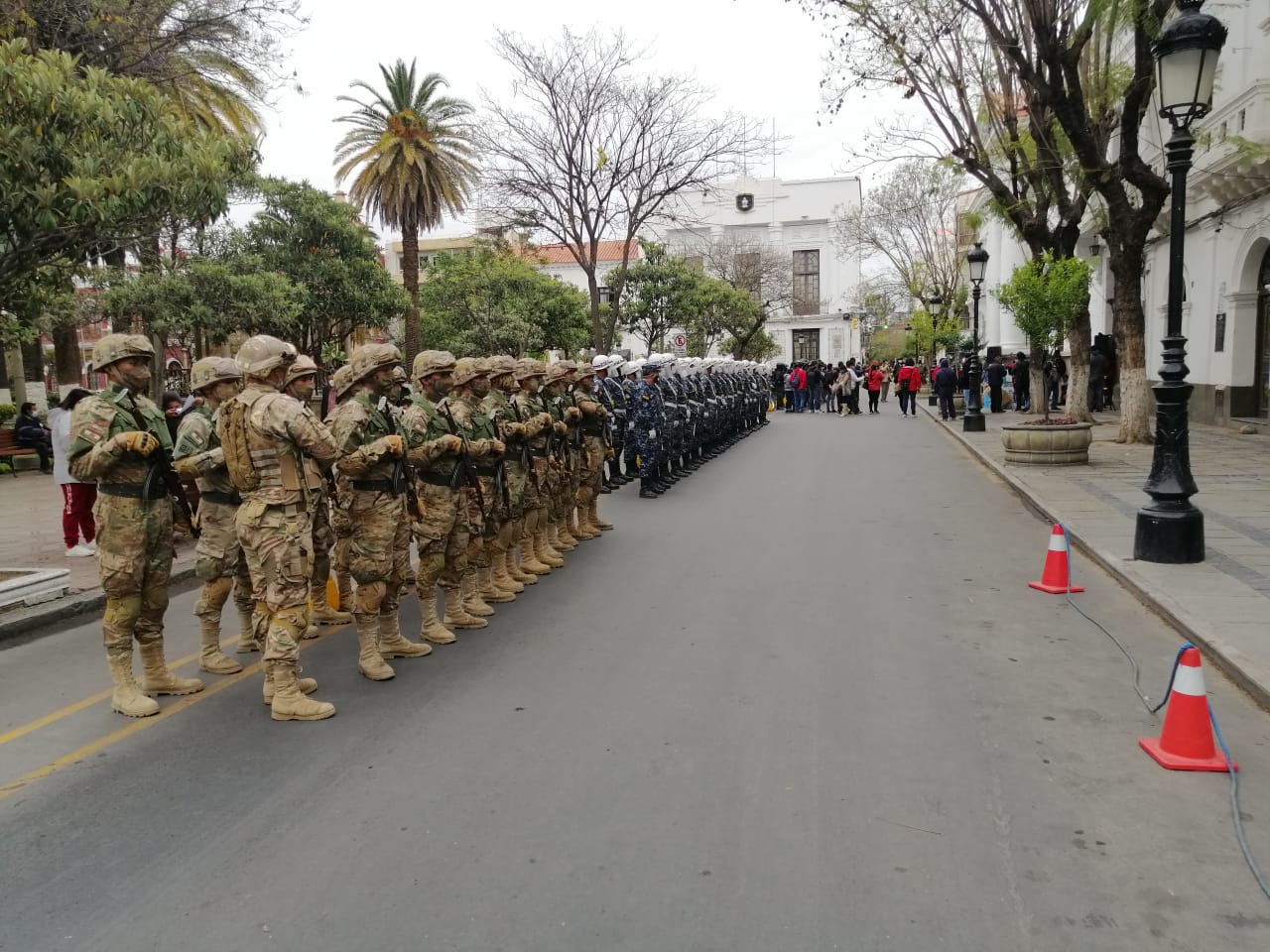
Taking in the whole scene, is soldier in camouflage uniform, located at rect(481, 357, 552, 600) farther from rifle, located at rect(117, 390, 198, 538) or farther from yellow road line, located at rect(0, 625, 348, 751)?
rifle, located at rect(117, 390, 198, 538)

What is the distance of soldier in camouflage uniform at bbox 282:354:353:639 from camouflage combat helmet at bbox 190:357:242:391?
1.09ft

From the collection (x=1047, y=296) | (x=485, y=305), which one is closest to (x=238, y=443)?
(x=1047, y=296)

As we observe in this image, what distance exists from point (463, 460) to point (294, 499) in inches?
58.4

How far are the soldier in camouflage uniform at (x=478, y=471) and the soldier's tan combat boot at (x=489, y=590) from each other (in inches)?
1.1

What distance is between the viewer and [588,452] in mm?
9500

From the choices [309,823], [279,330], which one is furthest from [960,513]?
[279,330]

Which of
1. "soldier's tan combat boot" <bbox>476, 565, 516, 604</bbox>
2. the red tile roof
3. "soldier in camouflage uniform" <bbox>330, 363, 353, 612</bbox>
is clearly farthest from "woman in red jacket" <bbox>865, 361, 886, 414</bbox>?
the red tile roof

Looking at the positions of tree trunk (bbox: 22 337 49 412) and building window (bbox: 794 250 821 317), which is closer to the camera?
tree trunk (bbox: 22 337 49 412)

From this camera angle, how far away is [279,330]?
2130 cm

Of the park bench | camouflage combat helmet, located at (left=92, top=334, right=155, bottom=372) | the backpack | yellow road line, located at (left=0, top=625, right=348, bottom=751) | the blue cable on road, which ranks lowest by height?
the blue cable on road

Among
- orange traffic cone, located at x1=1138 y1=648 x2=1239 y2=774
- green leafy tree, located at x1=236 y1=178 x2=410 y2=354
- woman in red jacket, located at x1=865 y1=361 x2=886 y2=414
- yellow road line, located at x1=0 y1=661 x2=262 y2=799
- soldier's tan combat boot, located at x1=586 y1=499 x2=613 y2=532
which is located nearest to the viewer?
orange traffic cone, located at x1=1138 y1=648 x2=1239 y2=774

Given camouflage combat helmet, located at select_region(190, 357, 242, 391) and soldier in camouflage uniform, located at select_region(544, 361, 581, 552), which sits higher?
camouflage combat helmet, located at select_region(190, 357, 242, 391)

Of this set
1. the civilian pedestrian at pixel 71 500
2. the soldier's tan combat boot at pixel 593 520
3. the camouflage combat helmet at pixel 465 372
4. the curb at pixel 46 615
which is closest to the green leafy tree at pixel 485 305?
the soldier's tan combat boot at pixel 593 520

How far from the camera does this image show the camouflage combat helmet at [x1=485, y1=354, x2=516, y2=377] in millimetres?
7199
